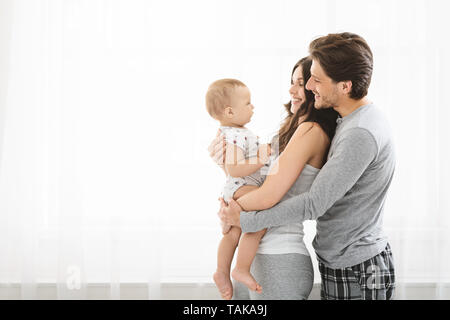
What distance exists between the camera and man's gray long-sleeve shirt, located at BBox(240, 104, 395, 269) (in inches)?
53.5

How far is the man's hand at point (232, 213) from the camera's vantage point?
1.54 metres

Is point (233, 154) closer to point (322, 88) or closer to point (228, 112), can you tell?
point (228, 112)

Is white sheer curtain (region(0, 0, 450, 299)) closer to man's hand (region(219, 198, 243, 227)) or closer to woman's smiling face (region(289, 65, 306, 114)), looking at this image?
woman's smiling face (region(289, 65, 306, 114))

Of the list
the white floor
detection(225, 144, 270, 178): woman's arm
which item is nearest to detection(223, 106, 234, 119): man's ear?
detection(225, 144, 270, 178): woman's arm

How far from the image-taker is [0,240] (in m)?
2.34

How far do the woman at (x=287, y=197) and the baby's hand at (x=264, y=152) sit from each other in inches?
4.8

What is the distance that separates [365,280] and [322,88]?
71cm

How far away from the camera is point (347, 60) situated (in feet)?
4.66

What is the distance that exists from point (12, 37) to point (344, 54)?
1871 mm

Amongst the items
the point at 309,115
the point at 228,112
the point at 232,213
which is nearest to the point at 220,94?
the point at 228,112

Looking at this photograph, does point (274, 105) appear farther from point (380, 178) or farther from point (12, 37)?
point (12, 37)
